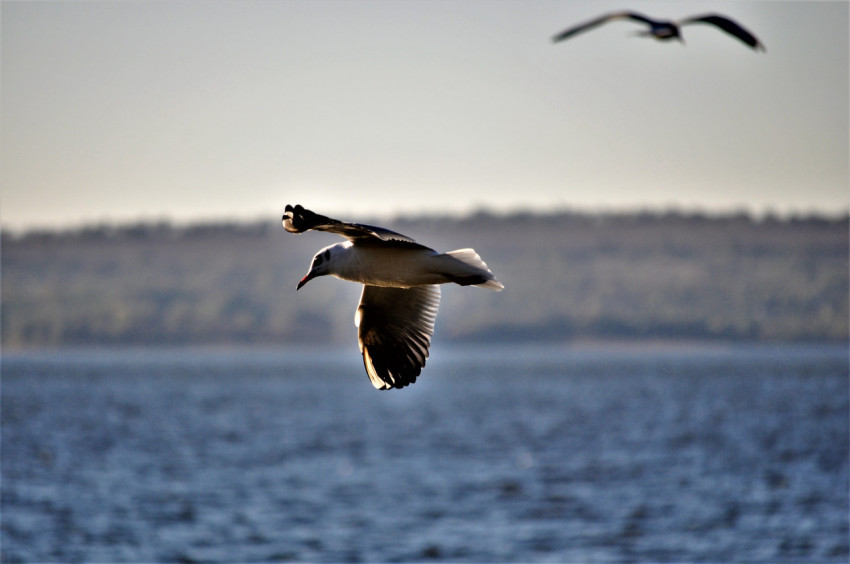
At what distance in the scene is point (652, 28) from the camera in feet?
31.1

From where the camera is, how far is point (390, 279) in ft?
31.1

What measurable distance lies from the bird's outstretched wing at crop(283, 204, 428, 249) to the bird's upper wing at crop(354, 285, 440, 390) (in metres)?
2.10

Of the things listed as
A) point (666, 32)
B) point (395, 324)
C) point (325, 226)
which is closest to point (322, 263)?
point (325, 226)

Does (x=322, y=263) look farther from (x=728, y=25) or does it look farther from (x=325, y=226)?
(x=728, y=25)

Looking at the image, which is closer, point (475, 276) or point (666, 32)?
point (475, 276)

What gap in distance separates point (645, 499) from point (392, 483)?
12.6 metres

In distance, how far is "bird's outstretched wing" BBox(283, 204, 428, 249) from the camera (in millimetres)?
8609

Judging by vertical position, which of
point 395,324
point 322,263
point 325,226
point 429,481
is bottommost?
point 429,481

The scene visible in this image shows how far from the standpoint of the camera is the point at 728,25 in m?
9.15

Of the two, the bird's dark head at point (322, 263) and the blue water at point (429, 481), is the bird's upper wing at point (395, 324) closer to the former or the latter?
the bird's dark head at point (322, 263)

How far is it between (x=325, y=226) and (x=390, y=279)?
3.30ft

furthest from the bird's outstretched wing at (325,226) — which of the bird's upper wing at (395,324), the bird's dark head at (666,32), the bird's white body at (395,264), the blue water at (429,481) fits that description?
the blue water at (429,481)

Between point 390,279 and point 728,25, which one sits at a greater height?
point 728,25

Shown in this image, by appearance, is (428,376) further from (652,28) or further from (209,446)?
(652,28)
